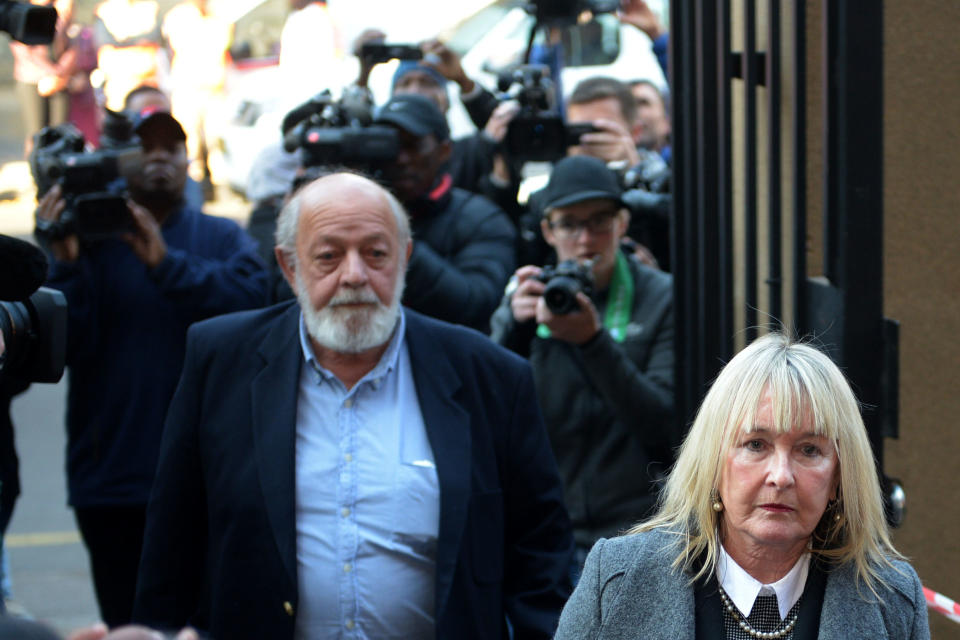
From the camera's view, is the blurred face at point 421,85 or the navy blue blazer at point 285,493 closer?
the navy blue blazer at point 285,493

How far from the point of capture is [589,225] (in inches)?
177

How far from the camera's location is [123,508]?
15.1 ft

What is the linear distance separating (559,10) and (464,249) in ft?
5.92

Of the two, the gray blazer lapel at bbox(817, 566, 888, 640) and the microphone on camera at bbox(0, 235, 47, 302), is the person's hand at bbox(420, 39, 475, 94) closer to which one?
the microphone on camera at bbox(0, 235, 47, 302)

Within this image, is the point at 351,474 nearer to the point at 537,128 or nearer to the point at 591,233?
the point at 591,233

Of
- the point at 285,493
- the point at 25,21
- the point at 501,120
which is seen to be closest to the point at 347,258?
the point at 285,493

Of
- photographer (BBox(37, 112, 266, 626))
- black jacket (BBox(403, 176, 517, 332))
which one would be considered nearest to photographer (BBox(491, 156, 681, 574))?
black jacket (BBox(403, 176, 517, 332))

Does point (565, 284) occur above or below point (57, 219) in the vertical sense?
below

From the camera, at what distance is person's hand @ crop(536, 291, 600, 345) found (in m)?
4.17

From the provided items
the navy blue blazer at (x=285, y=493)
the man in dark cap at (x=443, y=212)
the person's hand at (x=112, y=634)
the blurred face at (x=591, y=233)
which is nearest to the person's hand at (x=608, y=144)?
the man in dark cap at (x=443, y=212)

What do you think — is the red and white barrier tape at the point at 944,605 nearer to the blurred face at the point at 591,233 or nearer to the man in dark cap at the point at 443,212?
the blurred face at the point at 591,233

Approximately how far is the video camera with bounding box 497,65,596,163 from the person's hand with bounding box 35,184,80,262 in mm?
1745

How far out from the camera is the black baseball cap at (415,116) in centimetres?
493

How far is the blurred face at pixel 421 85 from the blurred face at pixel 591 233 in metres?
1.61
